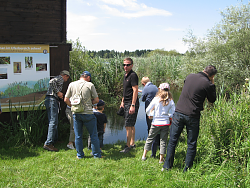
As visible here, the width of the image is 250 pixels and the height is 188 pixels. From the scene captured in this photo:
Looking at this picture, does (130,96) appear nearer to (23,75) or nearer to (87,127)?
(87,127)

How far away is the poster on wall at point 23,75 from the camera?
18.7ft

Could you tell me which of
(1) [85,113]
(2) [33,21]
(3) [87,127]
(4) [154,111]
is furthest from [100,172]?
(2) [33,21]

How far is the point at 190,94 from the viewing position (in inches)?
155

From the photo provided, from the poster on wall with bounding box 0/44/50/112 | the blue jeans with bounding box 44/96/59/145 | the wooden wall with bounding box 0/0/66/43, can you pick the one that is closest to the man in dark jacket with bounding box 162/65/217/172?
the blue jeans with bounding box 44/96/59/145

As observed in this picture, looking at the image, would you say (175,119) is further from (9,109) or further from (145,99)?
(9,109)

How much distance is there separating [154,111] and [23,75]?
369 cm

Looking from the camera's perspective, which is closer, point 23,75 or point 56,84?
point 56,84

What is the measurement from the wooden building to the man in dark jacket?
3.66m

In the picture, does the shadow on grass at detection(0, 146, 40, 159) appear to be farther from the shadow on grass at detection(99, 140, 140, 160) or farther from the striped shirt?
the shadow on grass at detection(99, 140, 140, 160)

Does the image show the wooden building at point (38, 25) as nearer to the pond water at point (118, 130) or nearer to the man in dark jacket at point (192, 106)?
the pond water at point (118, 130)

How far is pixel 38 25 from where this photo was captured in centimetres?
605

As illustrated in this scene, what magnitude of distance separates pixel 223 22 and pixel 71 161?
9.04 metres

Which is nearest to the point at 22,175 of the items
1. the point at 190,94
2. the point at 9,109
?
the point at 9,109

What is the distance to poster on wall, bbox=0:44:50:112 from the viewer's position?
5.70m
